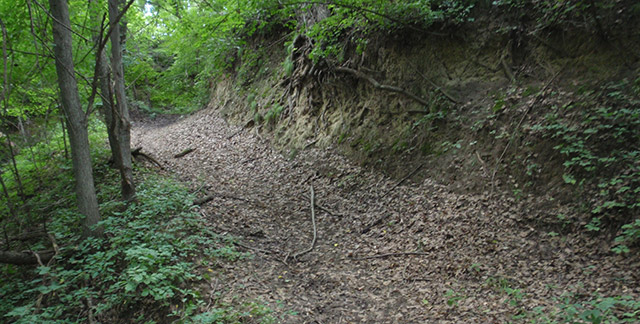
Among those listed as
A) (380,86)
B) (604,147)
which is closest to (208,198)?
(380,86)

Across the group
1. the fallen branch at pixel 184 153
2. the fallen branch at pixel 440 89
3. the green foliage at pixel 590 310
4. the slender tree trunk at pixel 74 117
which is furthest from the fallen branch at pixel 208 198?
the green foliage at pixel 590 310

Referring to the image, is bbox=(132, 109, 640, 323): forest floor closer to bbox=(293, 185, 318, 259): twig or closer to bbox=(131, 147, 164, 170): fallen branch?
bbox=(293, 185, 318, 259): twig

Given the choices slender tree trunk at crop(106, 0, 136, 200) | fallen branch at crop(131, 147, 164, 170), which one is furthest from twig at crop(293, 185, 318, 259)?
fallen branch at crop(131, 147, 164, 170)

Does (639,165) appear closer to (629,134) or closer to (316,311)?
(629,134)

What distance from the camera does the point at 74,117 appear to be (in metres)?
5.64

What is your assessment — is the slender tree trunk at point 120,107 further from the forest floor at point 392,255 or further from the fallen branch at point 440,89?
the fallen branch at point 440,89

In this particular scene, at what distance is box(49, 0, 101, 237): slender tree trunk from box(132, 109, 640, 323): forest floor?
6.69 feet

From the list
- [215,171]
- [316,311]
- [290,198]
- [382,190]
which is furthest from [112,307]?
[215,171]

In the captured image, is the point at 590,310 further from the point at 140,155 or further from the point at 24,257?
the point at 140,155

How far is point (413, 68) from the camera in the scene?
8.83 m

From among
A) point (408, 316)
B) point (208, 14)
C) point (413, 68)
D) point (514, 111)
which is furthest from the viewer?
point (208, 14)

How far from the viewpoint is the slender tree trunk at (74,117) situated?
547cm

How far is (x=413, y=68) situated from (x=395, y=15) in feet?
4.53

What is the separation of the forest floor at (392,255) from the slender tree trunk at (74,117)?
204 cm
